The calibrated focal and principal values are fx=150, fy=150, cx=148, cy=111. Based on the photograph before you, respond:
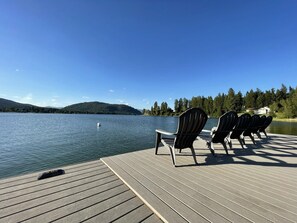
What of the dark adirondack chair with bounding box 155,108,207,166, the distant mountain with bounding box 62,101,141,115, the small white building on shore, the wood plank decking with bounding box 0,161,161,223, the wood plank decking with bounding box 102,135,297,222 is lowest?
the wood plank decking with bounding box 0,161,161,223

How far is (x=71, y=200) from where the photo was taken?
1646 mm

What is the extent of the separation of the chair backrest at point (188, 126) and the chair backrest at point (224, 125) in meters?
0.65

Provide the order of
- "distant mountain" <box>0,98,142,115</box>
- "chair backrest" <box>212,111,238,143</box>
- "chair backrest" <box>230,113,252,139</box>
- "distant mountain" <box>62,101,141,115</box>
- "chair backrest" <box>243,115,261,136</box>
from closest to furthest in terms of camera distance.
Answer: "chair backrest" <box>212,111,238,143</box>, "chair backrest" <box>230,113,252,139</box>, "chair backrest" <box>243,115,261,136</box>, "distant mountain" <box>0,98,142,115</box>, "distant mountain" <box>62,101,141,115</box>

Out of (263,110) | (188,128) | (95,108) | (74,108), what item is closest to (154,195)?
(188,128)

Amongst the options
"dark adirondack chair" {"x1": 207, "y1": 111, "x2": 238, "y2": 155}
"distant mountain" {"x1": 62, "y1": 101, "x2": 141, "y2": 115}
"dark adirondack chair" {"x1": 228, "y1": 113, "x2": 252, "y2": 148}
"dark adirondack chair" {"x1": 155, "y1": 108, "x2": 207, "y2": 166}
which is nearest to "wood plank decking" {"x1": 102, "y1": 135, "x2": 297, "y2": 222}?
"dark adirondack chair" {"x1": 155, "y1": 108, "x2": 207, "y2": 166}

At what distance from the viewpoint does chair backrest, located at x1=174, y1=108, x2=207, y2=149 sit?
2.87 metres

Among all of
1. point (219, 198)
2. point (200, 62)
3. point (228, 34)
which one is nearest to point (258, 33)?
point (228, 34)

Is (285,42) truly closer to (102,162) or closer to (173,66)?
(173,66)

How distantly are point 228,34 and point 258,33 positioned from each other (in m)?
2.19

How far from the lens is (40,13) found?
7938 mm

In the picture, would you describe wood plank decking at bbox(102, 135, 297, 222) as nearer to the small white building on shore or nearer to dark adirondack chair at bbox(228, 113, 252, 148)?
dark adirondack chair at bbox(228, 113, 252, 148)

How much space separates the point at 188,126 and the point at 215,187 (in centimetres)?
121

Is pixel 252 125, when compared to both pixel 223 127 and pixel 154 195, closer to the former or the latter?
pixel 223 127

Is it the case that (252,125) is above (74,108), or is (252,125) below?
below
